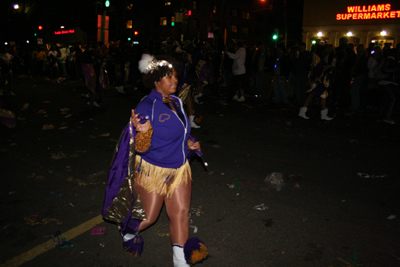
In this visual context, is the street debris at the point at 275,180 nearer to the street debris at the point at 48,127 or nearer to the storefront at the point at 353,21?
the street debris at the point at 48,127

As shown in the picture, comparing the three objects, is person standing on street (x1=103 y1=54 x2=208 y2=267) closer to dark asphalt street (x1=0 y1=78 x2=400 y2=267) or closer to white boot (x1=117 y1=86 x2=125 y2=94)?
dark asphalt street (x1=0 y1=78 x2=400 y2=267)

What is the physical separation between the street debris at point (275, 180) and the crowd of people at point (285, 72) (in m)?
3.12

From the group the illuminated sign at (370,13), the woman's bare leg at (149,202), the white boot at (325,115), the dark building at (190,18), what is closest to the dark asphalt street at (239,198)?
the woman's bare leg at (149,202)

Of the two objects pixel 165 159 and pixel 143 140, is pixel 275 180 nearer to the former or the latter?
pixel 165 159

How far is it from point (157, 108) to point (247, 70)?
408 inches

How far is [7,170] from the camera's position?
521cm

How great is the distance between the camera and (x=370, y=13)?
27.1m

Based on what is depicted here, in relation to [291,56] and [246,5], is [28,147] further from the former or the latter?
[246,5]

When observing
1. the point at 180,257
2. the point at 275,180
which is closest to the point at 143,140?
the point at 180,257

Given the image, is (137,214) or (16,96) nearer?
(137,214)

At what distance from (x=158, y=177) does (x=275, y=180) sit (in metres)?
2.49

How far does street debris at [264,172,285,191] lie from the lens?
15.2ft

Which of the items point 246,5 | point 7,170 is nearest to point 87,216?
point 7,170

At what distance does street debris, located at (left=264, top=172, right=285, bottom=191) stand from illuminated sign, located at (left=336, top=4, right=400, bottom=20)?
27.5 meters
